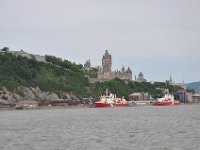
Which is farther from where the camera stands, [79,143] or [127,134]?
[127,134]

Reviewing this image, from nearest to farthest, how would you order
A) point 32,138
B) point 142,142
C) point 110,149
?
point 110,149
point 142,142
point 32,138

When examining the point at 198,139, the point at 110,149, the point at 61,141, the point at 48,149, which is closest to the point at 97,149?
the point at 110,149

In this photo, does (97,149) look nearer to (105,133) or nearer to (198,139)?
(198,139)

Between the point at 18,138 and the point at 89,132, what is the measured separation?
38.7ft

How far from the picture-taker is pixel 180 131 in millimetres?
77688

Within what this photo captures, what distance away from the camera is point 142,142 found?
64000mm

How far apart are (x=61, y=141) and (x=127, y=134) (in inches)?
444

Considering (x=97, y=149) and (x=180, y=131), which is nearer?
(x=97, y=149)

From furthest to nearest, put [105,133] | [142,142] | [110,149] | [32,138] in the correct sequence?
[105,133] → [32,138] → [142,142] → [110,149]

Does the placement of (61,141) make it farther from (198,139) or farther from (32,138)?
(198,139)

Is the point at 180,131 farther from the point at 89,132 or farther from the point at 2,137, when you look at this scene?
the point at 2,137

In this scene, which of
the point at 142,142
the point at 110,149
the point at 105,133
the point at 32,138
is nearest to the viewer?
the point at 110,149

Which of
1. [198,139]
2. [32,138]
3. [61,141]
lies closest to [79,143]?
[61,141]

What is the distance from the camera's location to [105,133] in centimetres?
7644
